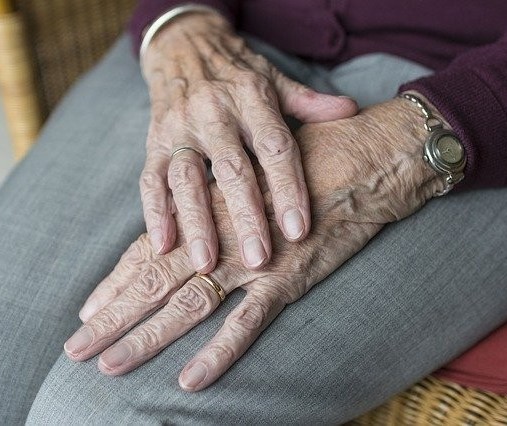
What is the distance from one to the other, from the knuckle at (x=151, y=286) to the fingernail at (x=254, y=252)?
0.28 ft

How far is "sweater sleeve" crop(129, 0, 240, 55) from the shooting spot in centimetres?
107

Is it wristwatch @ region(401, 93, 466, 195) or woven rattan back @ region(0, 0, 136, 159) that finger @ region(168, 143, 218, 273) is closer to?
wristwatch @ region(401, 93, 466, 195)

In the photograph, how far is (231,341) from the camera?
2.50ft

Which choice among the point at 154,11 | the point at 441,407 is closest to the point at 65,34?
the point at 154,11

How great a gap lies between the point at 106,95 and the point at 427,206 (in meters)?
0.46

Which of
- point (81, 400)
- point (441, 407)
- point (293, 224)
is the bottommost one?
point (441, 407)

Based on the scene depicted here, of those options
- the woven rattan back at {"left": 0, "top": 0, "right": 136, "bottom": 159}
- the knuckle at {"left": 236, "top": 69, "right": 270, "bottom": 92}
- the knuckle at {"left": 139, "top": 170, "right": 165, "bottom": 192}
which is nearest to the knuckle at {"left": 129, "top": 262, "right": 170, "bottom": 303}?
the knuckle at {"left": 139, "top": 170, "right": 165, "bottom": 192}

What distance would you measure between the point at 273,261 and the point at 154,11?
0.43m

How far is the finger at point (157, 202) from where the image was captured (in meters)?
0.84

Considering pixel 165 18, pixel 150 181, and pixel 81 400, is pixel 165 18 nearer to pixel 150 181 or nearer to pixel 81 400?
pixel 150 181

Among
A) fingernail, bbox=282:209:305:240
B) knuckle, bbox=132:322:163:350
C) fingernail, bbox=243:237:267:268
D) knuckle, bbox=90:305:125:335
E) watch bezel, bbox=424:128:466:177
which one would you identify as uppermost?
watch bezel, bbox=424:128:466:177

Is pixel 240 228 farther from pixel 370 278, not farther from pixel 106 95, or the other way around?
pixel 106 95

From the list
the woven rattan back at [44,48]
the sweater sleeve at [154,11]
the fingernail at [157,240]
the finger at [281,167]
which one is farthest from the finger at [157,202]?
the woven rattan back at [44,48]

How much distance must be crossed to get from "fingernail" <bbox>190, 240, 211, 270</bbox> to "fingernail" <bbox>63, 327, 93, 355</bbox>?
12 cm
